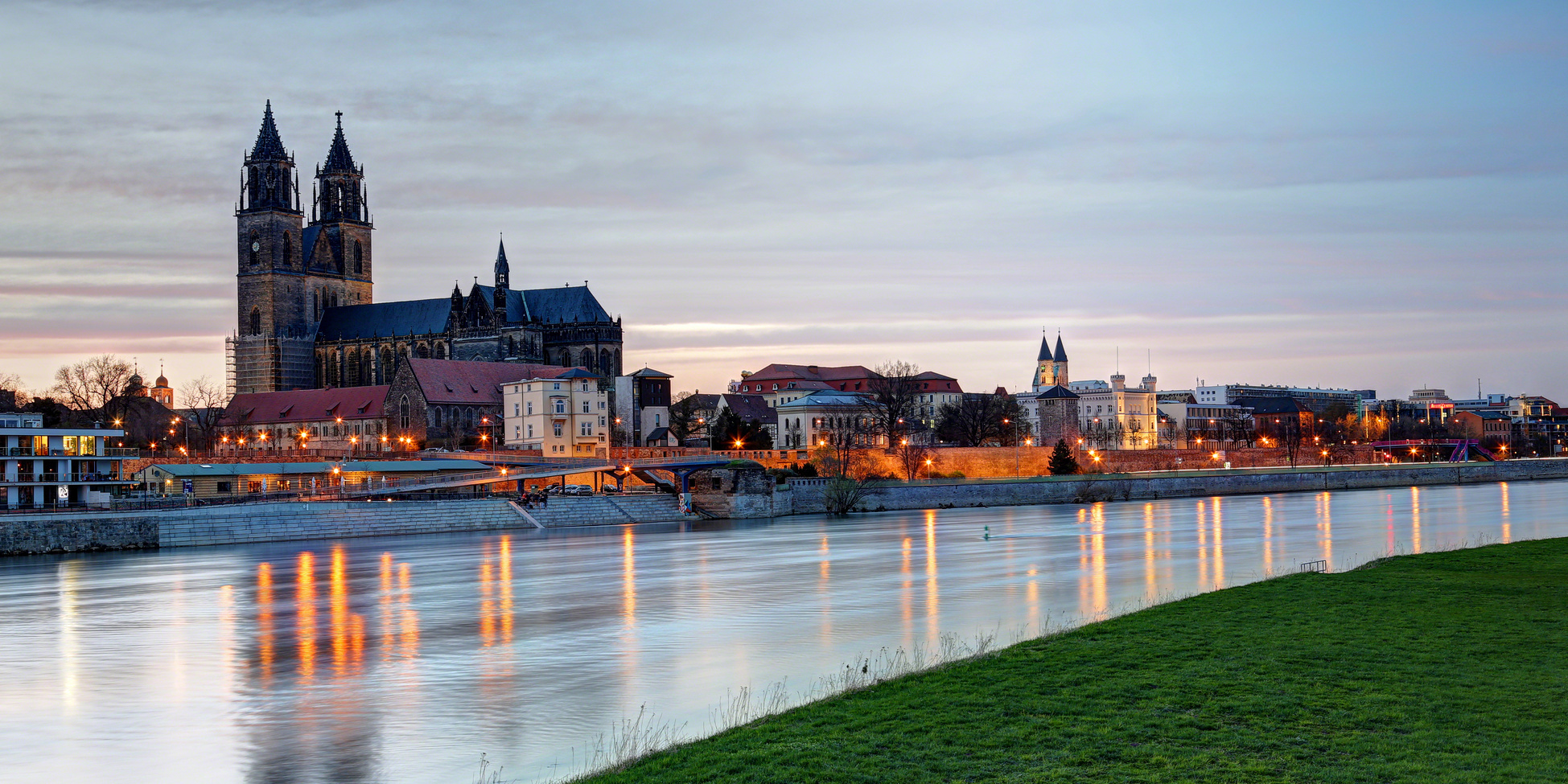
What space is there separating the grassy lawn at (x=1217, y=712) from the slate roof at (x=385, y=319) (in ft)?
388

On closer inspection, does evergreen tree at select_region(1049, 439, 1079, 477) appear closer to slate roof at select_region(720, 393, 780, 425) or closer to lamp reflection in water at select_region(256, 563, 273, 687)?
slate roof at select_region(720, 393, 780, 425)

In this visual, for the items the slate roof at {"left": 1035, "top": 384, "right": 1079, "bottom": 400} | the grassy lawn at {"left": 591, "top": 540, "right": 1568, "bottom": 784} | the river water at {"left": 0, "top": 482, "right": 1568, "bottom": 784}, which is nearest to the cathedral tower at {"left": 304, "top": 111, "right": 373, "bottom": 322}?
the slate roof at {"left": 1035, "top": 384, "right": 1079, "bottom": 400}

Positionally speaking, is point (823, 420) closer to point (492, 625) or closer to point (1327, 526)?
point (1327, 526)

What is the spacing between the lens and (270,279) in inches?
5418

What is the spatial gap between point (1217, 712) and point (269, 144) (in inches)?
5645

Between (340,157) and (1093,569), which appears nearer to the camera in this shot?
(1093,569)

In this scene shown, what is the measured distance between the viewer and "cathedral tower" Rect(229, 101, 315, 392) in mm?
135250

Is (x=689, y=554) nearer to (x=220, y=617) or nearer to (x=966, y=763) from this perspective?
(x=220, y=617)

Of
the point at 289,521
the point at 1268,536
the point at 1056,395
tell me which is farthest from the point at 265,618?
the point at 1056,395

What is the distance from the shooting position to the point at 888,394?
106m

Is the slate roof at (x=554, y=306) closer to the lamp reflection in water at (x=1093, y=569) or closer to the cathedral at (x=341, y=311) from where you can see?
the cathedral at (x=341, y=311)

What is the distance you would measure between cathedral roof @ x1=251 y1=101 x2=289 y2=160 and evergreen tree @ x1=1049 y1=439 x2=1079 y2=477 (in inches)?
3536

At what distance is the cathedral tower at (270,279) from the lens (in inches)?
5325

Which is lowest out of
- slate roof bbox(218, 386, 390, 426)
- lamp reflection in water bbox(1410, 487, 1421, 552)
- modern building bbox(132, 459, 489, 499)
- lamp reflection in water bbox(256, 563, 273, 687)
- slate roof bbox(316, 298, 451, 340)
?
lamp reflection in water bbox(1410, 487, 1421, 552)
